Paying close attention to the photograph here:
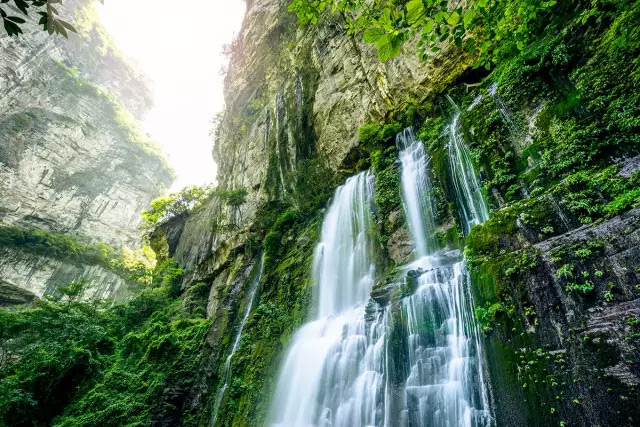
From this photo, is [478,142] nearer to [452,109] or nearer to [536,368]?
[452,109]

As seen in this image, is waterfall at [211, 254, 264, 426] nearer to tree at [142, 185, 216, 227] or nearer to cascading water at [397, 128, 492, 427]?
cascading water at [397, 128, 492, 427]

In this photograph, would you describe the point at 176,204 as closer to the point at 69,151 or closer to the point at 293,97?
the point at 293,97

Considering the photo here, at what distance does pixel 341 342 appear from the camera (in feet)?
22.2

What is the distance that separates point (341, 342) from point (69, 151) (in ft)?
153

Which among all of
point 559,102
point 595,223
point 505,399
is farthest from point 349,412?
point 559,102

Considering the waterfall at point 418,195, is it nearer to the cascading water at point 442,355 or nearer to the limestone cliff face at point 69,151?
the cascading water at point 442,355

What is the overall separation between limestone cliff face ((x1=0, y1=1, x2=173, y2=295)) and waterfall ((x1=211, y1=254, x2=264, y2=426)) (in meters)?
29.4

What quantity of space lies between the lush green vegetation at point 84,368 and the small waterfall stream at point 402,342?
480 centimetres

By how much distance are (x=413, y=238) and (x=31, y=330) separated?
13.7 meters

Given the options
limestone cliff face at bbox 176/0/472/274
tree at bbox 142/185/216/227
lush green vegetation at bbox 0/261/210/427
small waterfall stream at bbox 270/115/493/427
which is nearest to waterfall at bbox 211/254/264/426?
lush green vegetation at bbox 0/261/210/427

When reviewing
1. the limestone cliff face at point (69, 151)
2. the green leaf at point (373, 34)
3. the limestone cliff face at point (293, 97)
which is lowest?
the green leaf at point (373, 34)

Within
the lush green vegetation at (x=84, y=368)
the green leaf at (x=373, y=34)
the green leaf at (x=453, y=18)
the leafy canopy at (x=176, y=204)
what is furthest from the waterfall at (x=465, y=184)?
the leafy canopy at (x=176, y=204)

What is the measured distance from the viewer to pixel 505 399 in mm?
3689

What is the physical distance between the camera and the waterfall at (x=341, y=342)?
5.70m
